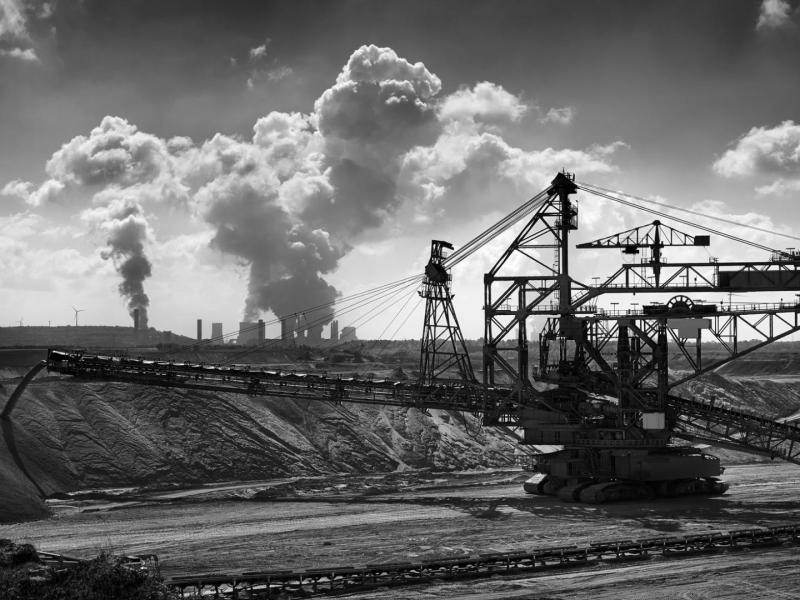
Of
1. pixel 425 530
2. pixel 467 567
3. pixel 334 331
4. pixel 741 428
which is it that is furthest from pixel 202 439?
pixel 334 331

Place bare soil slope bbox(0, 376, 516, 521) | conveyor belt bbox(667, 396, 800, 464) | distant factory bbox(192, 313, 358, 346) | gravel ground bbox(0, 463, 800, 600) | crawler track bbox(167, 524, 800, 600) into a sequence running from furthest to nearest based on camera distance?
distant factory bbox(192, 313, 358, 346)
bare soil slope bbox(0, 376, 516, 521)
conveyor belt bbox(667, 396, 800, 464)
gravel ground bbox(0, 463, 800, 600)
crawler track bbox(167, 524, 800, 600)

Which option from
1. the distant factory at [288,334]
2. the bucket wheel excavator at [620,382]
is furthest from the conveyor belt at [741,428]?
the distant factory at [288,334]

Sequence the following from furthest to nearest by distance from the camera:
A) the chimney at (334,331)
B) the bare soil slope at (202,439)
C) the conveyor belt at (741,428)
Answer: the chimney at (334,331) → the bare soil slope at (202,439) → the conveyor belt at (741,428)

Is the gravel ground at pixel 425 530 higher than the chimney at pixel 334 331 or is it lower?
lower

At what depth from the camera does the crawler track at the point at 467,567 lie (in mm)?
29156

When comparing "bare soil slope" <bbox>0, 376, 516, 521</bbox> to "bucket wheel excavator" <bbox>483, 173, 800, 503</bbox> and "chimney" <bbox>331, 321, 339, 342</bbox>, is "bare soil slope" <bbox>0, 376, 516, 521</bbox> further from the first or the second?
"chimney" <bbox>331, 321, 339, 342</bbox>

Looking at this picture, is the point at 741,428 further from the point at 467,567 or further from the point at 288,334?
the point at 288,334

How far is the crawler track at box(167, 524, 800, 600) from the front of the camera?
2916 cm

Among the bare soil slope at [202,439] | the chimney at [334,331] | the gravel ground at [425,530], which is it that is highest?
the chimney at [334,331]

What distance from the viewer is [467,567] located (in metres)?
32.6

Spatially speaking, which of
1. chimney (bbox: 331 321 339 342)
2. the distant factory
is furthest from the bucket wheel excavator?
chimney (bbox: 331 321 339 342)

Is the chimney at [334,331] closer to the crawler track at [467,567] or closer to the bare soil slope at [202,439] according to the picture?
the bare soil slope at [202,439]

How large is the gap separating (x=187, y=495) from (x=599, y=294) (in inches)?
1075

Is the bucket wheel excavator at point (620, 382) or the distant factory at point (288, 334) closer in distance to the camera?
the bucket wheel excavator at point (620, 382)
